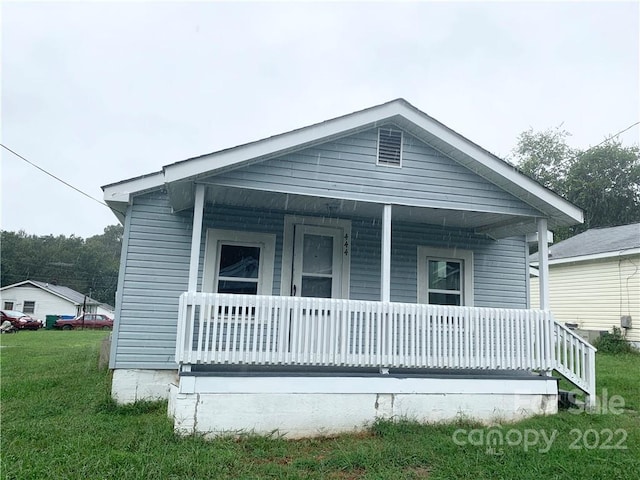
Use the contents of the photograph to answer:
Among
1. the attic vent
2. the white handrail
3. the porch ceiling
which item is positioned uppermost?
the attic vent

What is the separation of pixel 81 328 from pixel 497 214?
3371 centimetres

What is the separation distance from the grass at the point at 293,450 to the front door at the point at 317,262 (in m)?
2.52

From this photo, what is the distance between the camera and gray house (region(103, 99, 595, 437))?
538 centimetres

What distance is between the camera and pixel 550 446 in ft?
16.1

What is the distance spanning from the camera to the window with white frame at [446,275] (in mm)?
7941

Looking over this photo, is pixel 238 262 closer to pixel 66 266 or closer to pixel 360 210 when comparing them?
pixel 360 210

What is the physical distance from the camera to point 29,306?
39.1 m

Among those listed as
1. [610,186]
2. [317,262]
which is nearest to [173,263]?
[317,262]

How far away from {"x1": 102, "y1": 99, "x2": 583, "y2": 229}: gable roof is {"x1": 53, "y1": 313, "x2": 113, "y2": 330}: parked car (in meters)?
30.3

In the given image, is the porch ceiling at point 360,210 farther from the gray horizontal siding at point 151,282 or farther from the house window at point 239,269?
the gray horizontal siding at point 151,282

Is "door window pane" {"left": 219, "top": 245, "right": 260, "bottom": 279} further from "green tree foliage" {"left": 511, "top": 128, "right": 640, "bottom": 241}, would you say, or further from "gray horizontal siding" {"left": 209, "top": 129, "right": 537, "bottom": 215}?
"green tree foliage" {"left": 511, "top": 128, "right": 640, "bottom": 241}

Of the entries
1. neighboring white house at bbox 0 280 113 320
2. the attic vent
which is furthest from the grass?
neighboring white house at bbox 0 280 113 320

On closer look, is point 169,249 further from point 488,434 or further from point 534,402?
point 534,402

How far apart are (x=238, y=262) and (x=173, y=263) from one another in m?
0.99
